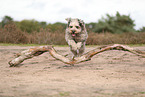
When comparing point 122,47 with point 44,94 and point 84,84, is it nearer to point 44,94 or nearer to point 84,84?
point 84,84

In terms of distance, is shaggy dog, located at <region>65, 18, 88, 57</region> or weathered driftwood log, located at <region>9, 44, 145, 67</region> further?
shaggy dog, located at <region>65, 18, 88, 57</region>

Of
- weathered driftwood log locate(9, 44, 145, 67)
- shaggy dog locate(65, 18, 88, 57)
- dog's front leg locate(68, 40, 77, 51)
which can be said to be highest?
shaggy dog locate(65, 18, 88, 57)

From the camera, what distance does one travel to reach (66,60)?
6367mm

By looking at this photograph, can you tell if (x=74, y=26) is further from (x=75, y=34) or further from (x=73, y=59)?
(x=73, y=59)

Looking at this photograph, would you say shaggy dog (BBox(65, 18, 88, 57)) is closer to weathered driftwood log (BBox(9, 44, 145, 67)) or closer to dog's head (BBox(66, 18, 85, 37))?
dog's head (BBox(66, 18, 85, 37))

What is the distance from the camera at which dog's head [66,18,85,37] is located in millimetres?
6551

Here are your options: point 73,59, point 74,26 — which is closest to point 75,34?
point 74,26

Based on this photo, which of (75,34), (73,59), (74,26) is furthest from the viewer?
(75,34)

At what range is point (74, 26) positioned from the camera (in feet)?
21.5

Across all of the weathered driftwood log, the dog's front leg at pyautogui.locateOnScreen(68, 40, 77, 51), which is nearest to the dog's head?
the dog's front leg at pyautogui.locateOnScreen(68, 40, 77, 51)

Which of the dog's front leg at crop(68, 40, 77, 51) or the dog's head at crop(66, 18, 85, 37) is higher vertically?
the dog's head at crop(66, 18, 85, 37)

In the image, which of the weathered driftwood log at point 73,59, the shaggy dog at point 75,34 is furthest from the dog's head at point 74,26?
the weathered driftwood log at point 73,59

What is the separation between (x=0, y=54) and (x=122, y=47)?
6.51 metres

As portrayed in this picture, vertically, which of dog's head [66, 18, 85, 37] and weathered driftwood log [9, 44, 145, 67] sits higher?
dog's head [66, 18, 85, 37]
